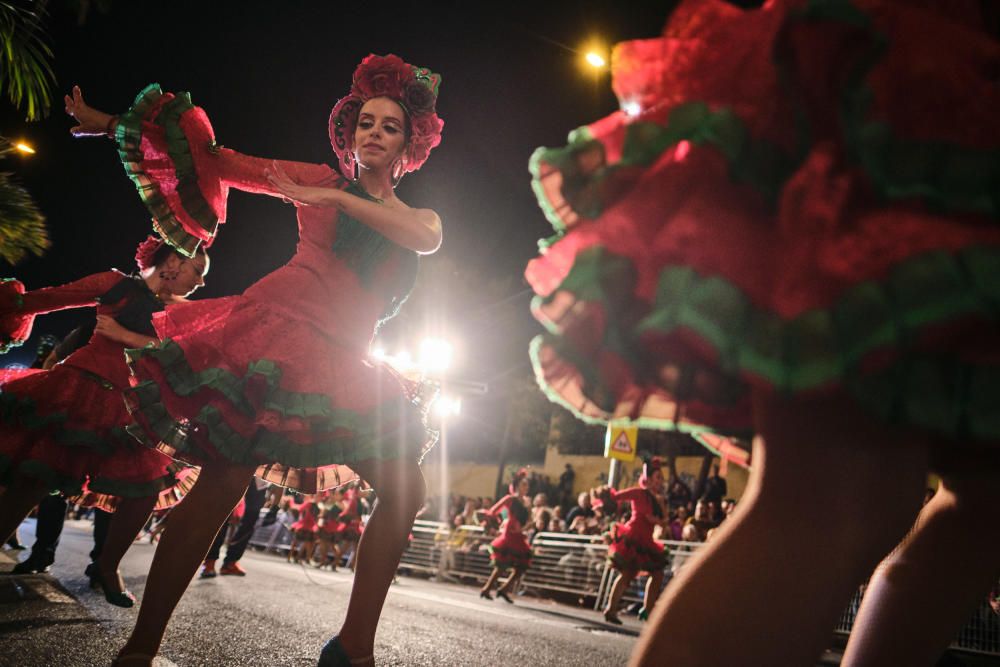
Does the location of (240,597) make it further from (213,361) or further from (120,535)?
(213,361)

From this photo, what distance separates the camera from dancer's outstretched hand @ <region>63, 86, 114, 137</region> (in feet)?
8.00

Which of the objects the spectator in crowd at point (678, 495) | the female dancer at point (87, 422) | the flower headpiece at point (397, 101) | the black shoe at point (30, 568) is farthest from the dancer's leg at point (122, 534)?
the spectator in crowd at point (678, 495)

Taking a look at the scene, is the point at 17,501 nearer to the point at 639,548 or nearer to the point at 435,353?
the point at 639,548

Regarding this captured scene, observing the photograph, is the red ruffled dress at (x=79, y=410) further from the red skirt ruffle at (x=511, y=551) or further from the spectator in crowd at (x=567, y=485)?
the spectator in crowd at (x=567, y=485)

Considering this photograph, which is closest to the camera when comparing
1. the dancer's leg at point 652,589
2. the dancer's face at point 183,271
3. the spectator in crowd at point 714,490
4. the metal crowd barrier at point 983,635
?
the dancer's face at point 183,271

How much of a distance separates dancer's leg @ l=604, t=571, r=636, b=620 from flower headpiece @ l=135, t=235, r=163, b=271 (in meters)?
6.42

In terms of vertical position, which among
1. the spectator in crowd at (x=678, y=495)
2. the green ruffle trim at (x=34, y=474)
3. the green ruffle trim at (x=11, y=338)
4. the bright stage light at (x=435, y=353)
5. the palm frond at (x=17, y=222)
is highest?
the bright stage light at (x=435, y=353)

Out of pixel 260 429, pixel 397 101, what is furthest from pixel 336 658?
pixel 397 101

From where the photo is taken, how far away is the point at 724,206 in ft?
3.38

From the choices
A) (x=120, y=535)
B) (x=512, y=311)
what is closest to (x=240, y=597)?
(x=120, y=535)

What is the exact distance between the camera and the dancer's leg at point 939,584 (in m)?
1.35

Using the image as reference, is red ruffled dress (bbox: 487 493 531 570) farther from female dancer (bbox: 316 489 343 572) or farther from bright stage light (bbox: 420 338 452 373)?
bright stage light (bbox: 420 338 452 373)

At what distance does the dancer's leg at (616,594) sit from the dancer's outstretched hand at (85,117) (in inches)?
295

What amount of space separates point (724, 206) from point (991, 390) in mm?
426
